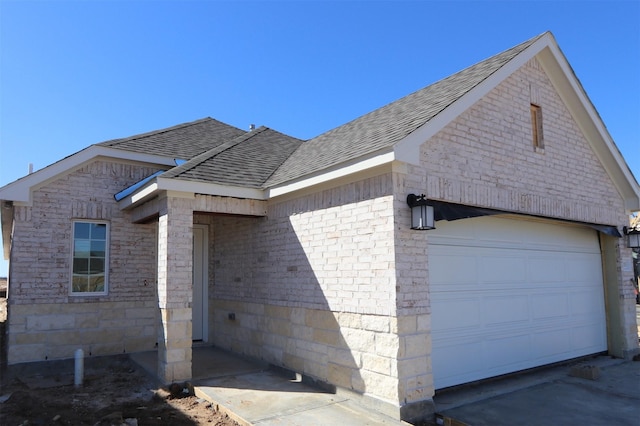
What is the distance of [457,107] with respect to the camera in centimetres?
656

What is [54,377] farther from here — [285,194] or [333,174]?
[333,174]

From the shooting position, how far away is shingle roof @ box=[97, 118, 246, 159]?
10.2m

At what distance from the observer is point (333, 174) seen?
21.5 feet

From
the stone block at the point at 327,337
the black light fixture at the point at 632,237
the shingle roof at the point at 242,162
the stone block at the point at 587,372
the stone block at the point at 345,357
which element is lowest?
the stone block at the point at 587,372

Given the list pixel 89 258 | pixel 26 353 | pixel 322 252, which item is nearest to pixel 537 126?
pixel 322 252

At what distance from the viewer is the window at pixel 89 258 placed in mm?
9141

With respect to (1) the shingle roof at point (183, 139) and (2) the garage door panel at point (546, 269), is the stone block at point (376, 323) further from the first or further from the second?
(1) the shingle roof at point (183, 139)

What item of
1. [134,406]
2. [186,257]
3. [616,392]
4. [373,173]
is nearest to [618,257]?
[616,392]

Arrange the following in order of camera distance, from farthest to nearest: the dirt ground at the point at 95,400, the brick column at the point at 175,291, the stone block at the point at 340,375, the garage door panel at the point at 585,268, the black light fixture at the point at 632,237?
the black light fixture at the point at 632,237 → the garage door panel at the point at 585,268 → the brick column at the point at 175,291 → the stone block at the point at 340,375 → the dirt ground at the point at 95,400

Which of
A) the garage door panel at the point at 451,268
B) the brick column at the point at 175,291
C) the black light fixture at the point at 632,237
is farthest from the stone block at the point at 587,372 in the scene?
the brick column at the point at 175,291

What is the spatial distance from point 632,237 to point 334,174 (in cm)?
727

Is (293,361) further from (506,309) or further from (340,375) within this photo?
(506,309)

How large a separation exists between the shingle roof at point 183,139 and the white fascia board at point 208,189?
316 centimetres

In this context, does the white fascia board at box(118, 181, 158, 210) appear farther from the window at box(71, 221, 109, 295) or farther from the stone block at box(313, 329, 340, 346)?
the stone block at box(313, 329, 340, 346)
